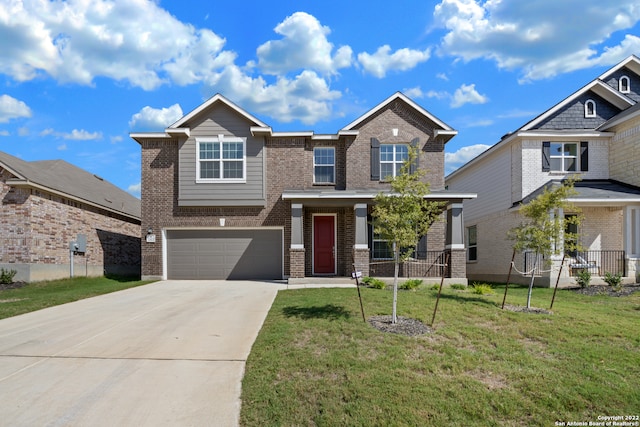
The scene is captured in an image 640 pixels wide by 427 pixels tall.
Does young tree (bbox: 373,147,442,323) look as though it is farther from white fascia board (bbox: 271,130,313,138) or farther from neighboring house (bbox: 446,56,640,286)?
neighboring house (bbox: 446,56,640,286)

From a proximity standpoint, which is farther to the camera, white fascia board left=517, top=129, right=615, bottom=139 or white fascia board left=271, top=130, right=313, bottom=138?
white fascia board left=517, top=129, right=615, bottom=139

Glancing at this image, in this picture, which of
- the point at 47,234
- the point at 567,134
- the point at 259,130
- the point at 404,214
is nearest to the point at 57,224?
the point at 47,234

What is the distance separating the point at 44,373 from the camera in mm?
5699

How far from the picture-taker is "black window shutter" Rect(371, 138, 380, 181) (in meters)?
16.7

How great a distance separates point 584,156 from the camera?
58.0 ft

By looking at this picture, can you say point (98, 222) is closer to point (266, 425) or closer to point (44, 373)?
point (44, 373)

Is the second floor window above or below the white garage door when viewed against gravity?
above

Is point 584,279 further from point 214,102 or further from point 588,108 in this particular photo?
point 214,102

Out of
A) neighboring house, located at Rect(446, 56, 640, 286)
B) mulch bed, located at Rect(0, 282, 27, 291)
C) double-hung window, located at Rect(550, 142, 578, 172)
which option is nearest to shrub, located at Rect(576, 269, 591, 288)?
neighboring house, located at Rect(446, 56, 640, 286)

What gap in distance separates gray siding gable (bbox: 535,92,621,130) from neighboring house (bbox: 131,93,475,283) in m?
5.38

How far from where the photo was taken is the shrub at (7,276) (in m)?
14.9

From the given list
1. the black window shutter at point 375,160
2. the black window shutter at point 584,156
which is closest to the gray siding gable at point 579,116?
the black window shutter at point 584,156

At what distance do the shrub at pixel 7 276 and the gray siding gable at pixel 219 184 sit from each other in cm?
677

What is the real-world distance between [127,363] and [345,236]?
11155mm
